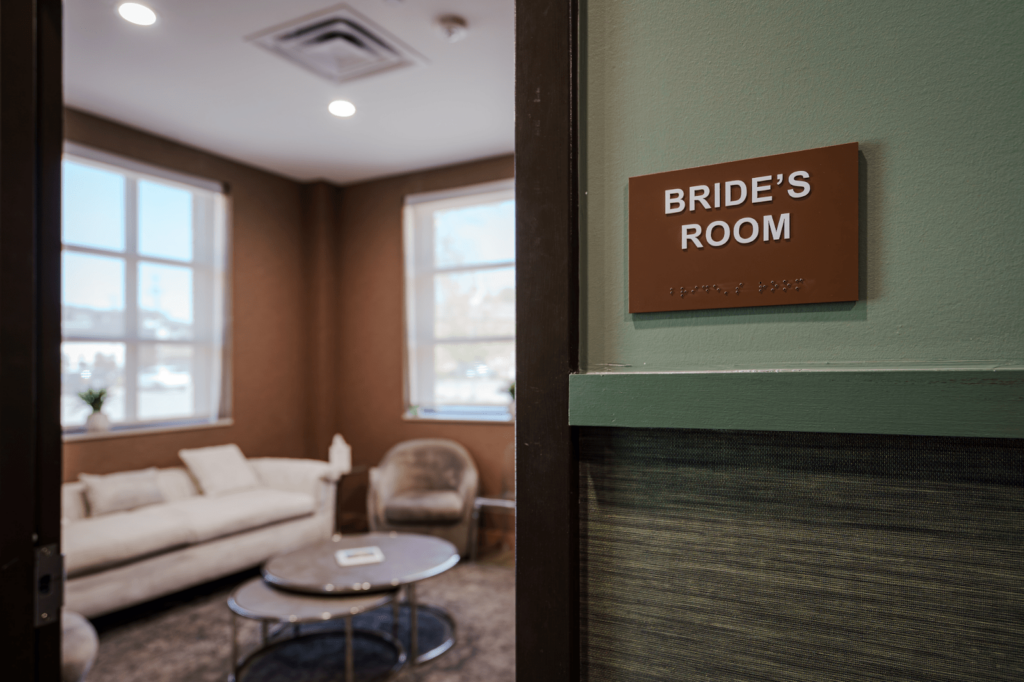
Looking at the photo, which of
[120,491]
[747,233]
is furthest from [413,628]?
[747,233]

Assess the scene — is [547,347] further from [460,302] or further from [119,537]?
[460,302]

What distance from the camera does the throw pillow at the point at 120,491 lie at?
353 cm

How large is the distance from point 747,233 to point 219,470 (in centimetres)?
446

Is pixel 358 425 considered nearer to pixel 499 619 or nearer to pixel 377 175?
pixel 377 175

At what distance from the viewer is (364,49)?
3211mm

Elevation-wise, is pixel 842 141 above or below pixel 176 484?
Answer: above

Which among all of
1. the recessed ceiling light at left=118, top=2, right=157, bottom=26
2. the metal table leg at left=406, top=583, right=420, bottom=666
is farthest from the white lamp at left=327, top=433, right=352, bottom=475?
the recessed ceiling light at left=118, top=2, right=157, bottom=26

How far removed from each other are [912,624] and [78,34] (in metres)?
3.91

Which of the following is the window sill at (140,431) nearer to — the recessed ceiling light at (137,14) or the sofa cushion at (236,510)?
the sofa cushion at (236,510)

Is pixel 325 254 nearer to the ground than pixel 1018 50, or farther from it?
farther from it

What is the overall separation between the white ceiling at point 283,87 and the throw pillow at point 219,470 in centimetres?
226

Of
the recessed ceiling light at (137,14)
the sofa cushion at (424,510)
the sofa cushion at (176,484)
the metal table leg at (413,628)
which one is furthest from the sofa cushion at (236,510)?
the recessed ceiling light at (137,14)

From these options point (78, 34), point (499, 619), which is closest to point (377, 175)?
point (78, 34)

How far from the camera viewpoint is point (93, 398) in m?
3.92
